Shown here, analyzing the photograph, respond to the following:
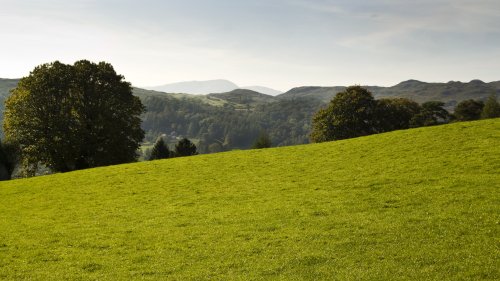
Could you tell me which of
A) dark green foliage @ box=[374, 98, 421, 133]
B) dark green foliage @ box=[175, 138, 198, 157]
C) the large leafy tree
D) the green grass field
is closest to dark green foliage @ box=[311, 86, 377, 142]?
dark green foliage @ box=[374, 98, 421, 133]

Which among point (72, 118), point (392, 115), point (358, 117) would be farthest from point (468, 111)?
point (72, 118)

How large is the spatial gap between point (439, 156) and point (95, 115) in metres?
52.7

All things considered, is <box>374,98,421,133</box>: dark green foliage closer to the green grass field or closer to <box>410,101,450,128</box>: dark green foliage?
<box>410,101,450,128</box>: dark green foliage

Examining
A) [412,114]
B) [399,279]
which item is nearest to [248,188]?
[399,279]

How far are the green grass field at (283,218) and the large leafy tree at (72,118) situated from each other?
20430mm

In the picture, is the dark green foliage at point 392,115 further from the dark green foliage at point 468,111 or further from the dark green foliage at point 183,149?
the dark green foliage at point 183,149

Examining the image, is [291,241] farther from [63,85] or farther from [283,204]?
[63,85]

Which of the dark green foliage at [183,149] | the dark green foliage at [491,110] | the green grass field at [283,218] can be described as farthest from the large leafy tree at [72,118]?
the dark green foliage at [491,110]

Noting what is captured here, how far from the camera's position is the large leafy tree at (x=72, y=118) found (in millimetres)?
62344

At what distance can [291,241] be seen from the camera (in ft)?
65.0

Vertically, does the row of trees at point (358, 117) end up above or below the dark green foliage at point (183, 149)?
above

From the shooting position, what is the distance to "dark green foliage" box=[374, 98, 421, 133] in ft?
303

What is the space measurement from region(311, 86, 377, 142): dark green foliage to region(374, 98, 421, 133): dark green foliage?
1737 millimetres

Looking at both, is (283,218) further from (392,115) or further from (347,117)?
(392,115)
